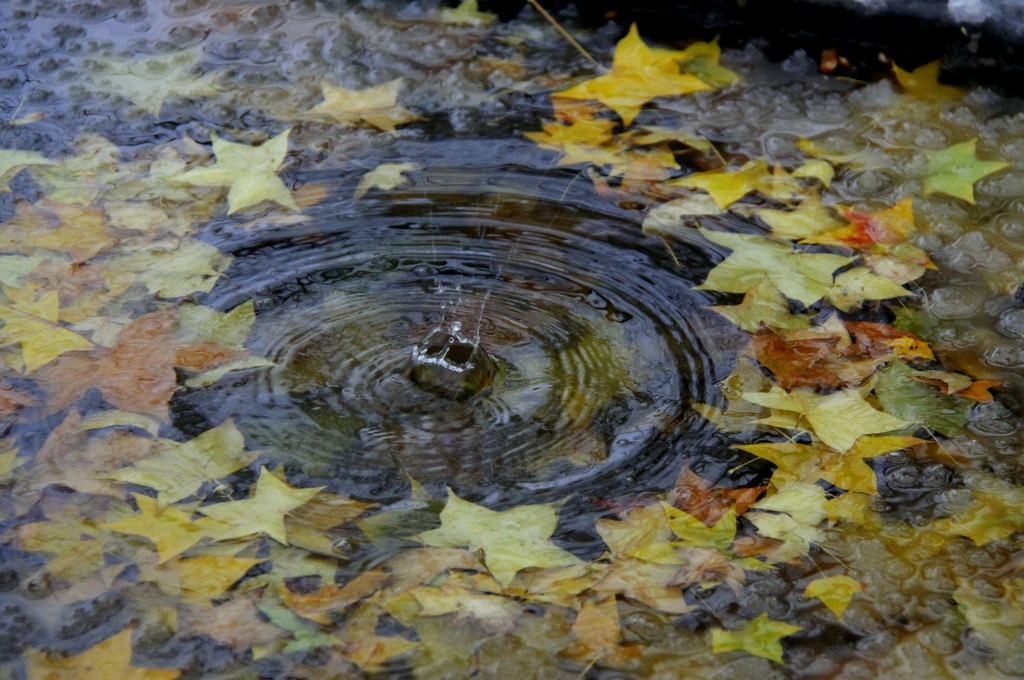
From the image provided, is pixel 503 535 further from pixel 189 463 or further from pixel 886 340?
pixel 886 340

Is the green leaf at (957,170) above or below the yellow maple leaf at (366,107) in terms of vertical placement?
above

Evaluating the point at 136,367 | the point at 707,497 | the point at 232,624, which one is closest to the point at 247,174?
the point at 136,367

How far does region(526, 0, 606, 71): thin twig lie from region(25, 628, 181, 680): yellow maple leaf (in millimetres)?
2010

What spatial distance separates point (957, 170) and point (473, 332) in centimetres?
125

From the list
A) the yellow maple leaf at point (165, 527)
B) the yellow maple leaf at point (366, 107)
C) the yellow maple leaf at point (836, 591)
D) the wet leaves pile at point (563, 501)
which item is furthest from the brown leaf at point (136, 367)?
the yellow maple leaf at point (836, 591)

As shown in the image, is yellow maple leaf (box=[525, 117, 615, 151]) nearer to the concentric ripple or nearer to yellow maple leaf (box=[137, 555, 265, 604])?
the concentric ripple

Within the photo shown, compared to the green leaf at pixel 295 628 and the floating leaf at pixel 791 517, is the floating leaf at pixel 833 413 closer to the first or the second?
the floating leaf at pixel 791 517

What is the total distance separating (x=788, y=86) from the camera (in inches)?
Result: 110

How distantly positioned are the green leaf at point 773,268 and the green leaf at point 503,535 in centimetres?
72

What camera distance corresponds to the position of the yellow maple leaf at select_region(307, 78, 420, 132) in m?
2.67

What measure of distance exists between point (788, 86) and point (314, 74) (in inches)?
50.3

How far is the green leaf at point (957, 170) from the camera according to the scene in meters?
2.42

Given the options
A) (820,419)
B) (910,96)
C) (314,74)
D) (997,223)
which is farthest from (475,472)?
(910,96)

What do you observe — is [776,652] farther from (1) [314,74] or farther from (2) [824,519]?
(1) [314,74]
